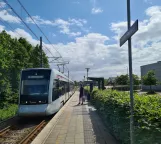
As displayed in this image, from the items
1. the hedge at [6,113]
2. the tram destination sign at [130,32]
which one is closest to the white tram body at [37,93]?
the hedge at [6,113]

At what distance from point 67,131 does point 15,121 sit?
710 centimetres

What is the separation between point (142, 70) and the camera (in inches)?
4422

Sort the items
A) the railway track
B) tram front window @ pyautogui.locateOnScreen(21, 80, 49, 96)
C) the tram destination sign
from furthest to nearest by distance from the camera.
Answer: tram front window @ pyautogui.locateOnScreen(21, 80, 49, 96), the railway track, the tram destination sign

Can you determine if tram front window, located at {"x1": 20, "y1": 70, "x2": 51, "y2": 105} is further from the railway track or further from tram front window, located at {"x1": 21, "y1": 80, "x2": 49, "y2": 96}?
the railway track

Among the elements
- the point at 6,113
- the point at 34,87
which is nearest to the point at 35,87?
the point at 34,87

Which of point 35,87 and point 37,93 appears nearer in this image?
point 37,93

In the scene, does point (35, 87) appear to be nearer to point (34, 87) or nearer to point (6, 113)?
point (34, 87)

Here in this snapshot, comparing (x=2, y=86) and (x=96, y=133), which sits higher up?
(x=2, y=86)

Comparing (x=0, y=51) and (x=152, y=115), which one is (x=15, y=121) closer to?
(x=0, y=51)

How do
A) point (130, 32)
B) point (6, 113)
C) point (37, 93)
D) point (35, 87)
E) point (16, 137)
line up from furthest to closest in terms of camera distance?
point (6, 113) → point (35, 87) → point (37, 93) → point (16, 137) → point (130, 32)

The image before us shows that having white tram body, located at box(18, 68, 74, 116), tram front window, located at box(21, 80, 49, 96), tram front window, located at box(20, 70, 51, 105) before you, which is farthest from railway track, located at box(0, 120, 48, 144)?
tram front window, located at box(21, 80, 49, 96)

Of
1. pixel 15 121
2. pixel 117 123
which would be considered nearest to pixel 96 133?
pixel 117 123

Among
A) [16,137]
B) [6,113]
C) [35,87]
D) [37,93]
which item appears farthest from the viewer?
[6,113]

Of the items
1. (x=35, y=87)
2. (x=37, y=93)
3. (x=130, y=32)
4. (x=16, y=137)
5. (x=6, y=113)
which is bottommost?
(x=16, y=137)
